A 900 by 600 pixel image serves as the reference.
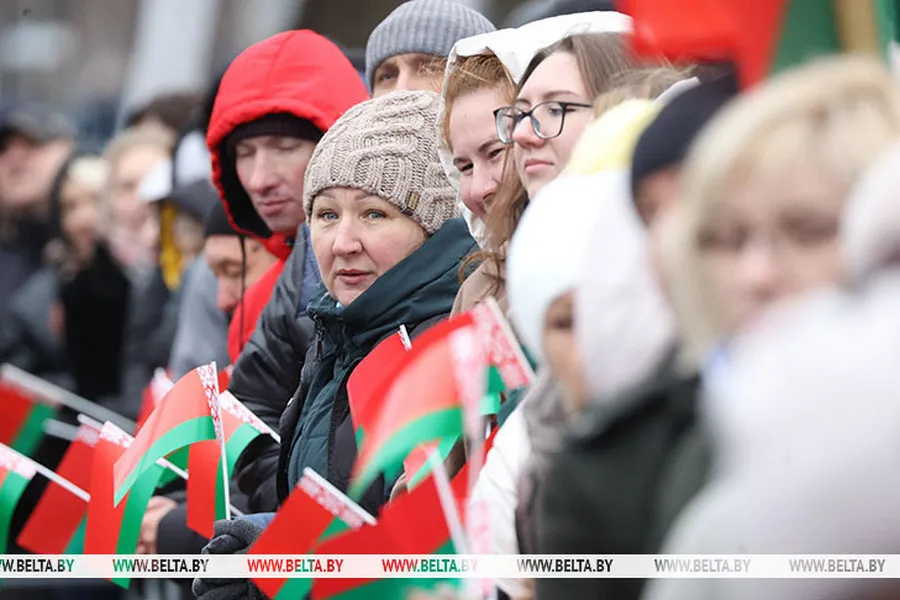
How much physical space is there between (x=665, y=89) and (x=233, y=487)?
2.19 meters

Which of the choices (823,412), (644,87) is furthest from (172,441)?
(823,412)

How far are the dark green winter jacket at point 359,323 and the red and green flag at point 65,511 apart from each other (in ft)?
2.15

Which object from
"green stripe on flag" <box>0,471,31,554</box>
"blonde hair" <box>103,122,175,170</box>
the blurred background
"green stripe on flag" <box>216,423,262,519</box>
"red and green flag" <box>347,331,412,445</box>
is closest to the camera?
"red and green flag" <box>347,331,412,445</box>

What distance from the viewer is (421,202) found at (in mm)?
3688

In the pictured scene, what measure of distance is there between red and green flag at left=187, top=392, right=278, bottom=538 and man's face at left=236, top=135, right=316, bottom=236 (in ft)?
1.96

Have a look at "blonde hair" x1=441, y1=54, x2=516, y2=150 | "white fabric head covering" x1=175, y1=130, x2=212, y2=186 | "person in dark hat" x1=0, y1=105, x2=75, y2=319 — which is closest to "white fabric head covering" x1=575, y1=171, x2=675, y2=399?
"blonde hair" x1=441, y1=54, x2=516, y2=150

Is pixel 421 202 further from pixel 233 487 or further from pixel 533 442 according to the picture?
pixel 533 442

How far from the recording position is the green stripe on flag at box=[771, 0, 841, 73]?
1.86 m

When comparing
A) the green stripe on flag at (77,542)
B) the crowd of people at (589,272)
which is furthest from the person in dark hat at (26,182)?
the green stripe on flag at (77,542)

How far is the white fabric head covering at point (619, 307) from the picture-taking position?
1.92 metres

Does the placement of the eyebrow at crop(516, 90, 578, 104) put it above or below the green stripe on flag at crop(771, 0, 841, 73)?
below

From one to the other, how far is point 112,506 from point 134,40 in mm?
3469

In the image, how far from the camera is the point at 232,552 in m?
3.56

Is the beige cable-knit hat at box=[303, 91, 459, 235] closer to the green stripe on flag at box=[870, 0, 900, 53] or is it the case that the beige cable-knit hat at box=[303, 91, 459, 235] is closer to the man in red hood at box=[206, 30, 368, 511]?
the man in red hood at box=[206, 30, 368, 511]
